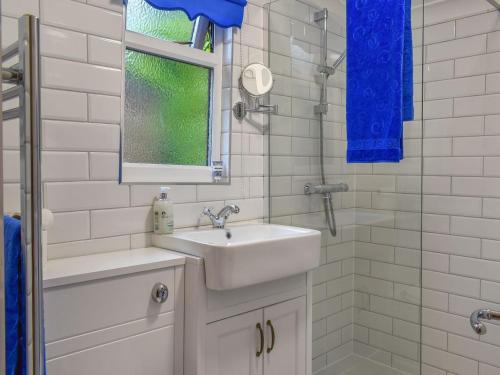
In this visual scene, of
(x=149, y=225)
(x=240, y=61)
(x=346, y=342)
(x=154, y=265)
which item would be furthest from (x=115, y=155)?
(x=346, y=342)

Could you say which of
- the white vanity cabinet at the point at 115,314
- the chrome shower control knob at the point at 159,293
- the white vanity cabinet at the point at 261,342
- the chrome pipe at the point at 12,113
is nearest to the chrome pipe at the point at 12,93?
the chrome pipe at the point at 12,113

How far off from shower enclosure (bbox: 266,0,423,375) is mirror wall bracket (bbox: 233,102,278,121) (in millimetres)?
47

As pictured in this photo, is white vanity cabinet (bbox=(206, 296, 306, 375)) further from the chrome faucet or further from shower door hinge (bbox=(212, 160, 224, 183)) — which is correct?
shower door hinge (bbox=(212, 160, 224, 183))

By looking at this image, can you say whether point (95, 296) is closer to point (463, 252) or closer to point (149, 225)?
point (149, 225)

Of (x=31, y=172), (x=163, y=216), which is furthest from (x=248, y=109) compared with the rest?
(x=31, y=172)

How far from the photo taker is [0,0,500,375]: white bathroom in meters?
1.39

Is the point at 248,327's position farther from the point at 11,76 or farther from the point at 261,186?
the point at 11,76

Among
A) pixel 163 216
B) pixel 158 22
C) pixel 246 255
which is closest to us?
pixel 246 255

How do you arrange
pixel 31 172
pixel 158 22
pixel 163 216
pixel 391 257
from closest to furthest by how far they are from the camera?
pixel 31 172, pixel 163 216, pixel 158 22, pixel 391 257

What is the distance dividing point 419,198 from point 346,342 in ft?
2.83

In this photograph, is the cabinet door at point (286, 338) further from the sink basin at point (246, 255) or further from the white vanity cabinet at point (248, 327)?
the sink basin at point (246, 255)

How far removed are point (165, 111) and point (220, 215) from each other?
539mm

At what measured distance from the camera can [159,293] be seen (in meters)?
1.41

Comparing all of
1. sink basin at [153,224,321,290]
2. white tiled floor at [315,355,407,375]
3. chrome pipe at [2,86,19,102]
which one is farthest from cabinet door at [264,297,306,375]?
chrome pipe at [2,86,19,102]
